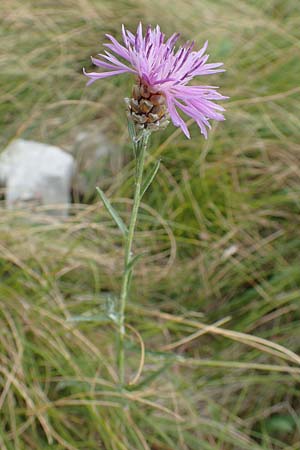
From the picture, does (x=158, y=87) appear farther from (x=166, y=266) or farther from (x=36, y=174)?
(x=36, y=174)

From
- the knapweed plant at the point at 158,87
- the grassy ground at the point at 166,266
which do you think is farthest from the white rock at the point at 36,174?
the knapweed plant at the point at 158,87

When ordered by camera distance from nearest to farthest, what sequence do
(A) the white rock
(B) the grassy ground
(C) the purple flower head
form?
(C) the purple flower head
(B) the grassy ground
(A) the white rock

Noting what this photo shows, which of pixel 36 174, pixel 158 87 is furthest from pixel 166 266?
pixel 158 87

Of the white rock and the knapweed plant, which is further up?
the knapweed plant

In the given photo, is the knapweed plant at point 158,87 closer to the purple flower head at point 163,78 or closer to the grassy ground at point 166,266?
the purple flower head at point 163,78

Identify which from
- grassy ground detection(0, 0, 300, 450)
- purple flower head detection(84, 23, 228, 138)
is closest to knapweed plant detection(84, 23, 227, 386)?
purple flower head detection(84, 23, 228, 138)

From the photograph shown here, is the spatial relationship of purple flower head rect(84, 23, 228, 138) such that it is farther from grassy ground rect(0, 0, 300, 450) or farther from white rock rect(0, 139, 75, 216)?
white rock rect(0, 139, 75, 216)

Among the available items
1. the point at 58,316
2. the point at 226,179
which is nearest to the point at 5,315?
the point at 58,316

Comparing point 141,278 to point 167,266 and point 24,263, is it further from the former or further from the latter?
point 24,263
